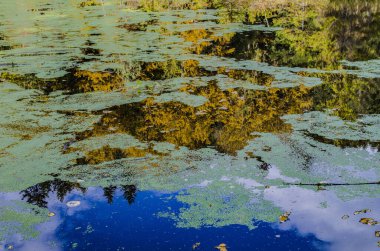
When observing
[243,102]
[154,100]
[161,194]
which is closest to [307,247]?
[161,194]

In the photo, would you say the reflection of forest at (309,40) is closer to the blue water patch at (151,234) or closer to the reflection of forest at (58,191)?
the reflection of forest at (58,191)

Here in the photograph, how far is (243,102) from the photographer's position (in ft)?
31.8

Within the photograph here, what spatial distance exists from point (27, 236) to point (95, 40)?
12.7 metres

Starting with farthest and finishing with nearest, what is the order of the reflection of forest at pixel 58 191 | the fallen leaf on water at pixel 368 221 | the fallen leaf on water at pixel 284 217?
the reflection of forest at pixel 58 191 < the fallen leaf on water at pixel 284 217 < the fallen leaf on water at pixel 368 221

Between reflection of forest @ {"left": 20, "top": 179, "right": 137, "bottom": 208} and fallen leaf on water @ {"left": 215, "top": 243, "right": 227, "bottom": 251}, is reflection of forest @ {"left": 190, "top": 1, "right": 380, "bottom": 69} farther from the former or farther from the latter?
fallen leaf on water @ {"left": 215, "top": 243, "right": 227, "bottom": 251}

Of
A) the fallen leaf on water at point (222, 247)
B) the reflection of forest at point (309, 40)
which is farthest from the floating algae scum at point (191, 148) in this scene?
the reflection of forest at point (309, 40)

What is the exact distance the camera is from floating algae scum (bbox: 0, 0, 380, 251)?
5320 mm

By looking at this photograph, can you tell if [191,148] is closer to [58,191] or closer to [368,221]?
[58,191]

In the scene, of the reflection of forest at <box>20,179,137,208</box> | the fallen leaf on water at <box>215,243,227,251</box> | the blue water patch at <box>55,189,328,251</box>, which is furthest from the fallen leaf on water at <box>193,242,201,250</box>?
the reflection of forest at <box>20,179,137,208</box>

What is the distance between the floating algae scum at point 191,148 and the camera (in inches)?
209

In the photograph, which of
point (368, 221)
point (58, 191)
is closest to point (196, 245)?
point (368, 221)

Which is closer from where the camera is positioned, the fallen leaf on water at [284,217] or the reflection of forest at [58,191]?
the fallen leaf on water at [284,217]

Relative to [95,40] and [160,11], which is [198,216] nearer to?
[95,40]

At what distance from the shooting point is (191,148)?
747 cm
